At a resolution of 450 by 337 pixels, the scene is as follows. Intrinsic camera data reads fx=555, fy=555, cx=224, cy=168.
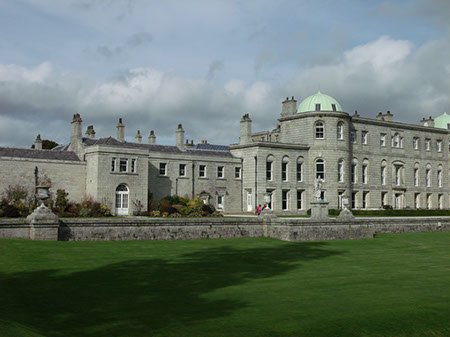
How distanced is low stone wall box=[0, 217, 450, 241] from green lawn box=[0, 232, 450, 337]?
38.3 inches

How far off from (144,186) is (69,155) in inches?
294

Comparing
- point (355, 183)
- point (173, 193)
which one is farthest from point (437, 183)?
point (173, 193)

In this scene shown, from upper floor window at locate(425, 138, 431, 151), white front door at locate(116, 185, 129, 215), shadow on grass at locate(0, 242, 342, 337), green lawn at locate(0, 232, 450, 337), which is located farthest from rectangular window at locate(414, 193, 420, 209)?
shadow on grass at locate(0, 242, 342, 337)

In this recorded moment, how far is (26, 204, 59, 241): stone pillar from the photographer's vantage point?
25.0m

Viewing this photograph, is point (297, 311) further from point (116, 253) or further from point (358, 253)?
point (358, 253)

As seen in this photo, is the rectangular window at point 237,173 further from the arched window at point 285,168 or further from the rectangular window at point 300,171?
the rectangular window at point 300,171

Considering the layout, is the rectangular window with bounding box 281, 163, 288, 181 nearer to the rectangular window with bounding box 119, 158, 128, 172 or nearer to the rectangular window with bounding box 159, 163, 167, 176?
the rectangular window with bounding box 159, 163, 167, 176

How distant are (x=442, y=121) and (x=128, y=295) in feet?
216

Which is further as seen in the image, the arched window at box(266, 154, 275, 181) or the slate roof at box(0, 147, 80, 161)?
the arched window at box(266, 154, 275, 181)

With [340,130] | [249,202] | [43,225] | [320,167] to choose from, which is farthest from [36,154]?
[340,130]

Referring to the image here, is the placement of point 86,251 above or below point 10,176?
below

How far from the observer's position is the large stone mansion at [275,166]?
4769cm

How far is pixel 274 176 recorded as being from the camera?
55.9 metres

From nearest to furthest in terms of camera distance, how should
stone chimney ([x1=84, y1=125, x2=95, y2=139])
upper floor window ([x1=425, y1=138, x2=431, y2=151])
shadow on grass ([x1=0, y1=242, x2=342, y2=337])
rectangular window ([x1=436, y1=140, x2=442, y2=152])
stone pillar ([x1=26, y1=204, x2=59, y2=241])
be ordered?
shadow on grass ([x1=0, y1=242, x2=342, y2=337]), stone pillar ([x1=26, y1=204, x2=59, y2=241]), stone chimney ([x1=84, y1=125, x2=95, y2=139]), upper floor window ([x1=425, y1=138, x2=431, y2=151]), rectangular window ([x1=436, y1=140, x2=442, y2=152])
